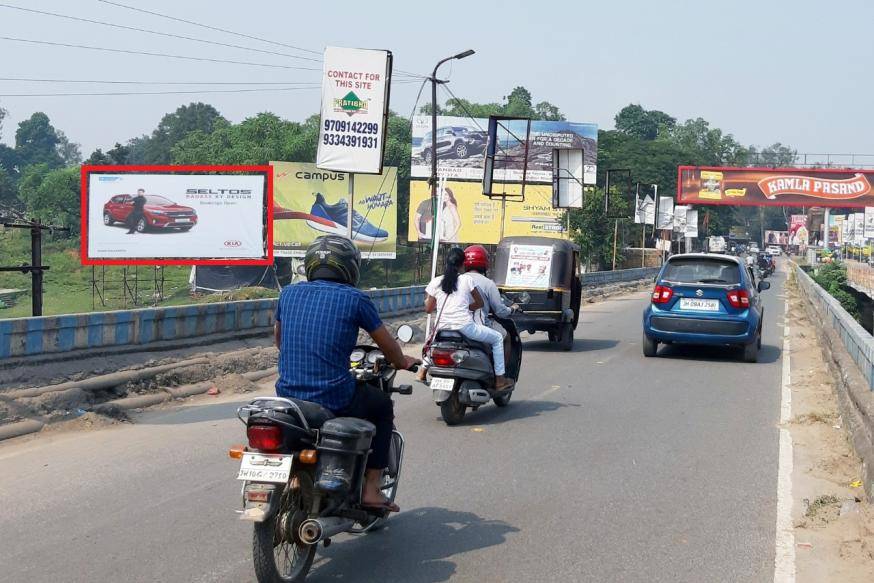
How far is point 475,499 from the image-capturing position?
6.73 meters

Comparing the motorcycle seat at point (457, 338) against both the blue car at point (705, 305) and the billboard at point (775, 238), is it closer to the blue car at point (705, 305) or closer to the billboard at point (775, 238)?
the blue car at point (705, 305)

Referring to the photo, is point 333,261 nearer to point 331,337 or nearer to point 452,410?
point 331,337

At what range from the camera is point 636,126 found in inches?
6363

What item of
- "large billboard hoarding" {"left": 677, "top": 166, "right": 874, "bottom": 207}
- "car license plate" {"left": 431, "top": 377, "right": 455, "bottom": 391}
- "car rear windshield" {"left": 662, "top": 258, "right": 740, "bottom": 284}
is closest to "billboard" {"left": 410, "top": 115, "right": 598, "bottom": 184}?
"large billboard hoarding" {"left": 677, "top": 166, "right": 874, "bottom": 207}

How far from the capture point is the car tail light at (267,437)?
4.61 metres

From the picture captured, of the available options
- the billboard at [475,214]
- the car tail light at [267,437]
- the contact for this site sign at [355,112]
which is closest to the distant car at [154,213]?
the contact for this site sign at [355,112]

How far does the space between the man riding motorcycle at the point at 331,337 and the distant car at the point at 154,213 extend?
1105 inches

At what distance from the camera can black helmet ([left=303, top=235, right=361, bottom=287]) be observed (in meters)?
5.14

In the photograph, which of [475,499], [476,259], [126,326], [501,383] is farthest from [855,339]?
[126,326]

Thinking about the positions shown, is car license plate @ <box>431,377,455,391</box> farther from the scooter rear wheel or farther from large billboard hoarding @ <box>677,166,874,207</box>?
large billboard hoarding @ <box>677,166,874,207</box>

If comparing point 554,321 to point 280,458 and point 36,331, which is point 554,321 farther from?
point 280,458

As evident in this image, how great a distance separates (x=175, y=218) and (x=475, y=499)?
2822cm

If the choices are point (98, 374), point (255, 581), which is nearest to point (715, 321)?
point (98, 374)

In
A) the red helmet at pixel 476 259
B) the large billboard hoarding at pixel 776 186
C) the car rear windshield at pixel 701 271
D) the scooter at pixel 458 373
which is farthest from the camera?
the large billboard hoarding at pixel 776 186
